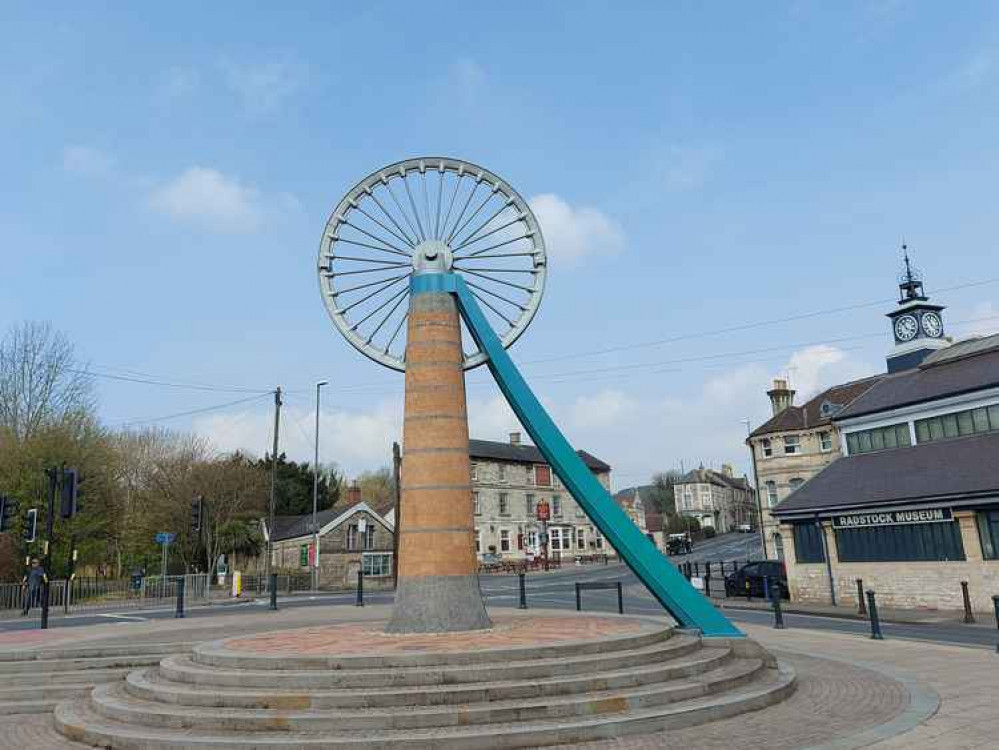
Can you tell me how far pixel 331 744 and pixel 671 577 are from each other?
7205 millimetres

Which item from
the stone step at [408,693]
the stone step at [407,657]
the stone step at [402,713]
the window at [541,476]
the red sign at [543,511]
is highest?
the window at [541,476]

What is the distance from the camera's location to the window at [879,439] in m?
29.8

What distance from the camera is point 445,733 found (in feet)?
26.3

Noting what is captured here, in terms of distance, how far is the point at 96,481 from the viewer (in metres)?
39.5

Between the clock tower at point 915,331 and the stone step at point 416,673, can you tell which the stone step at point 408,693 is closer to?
the stone step at point 416,673

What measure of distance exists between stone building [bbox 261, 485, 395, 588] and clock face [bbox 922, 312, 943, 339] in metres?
36.6

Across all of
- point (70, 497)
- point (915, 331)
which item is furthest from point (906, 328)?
point (70, 497)

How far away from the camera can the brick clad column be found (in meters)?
13.2

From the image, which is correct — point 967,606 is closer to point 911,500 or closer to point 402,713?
point 911,500

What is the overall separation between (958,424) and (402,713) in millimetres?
26566

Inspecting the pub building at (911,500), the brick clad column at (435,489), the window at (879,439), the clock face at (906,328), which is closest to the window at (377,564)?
the pub building at (911,500)

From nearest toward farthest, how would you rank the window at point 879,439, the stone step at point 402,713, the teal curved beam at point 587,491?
the stone step at point 402,713, the teal curved beam at point 587,491, the window at point 879,439

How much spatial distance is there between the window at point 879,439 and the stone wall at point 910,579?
510 cm

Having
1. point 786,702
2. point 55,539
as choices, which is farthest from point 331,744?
point 55,539
